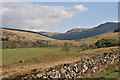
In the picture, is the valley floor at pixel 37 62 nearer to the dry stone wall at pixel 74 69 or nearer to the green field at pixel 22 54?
the green field at pixel 22 54

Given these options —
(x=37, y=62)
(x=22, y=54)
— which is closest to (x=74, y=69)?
(x=37, y=62)

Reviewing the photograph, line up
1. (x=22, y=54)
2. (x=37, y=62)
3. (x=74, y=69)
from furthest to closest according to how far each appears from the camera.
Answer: (x=22, y=54) < (x=37, y=62) < (x=74, y=69)

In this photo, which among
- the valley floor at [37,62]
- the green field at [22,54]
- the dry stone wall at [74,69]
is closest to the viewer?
the dry stone wall at [74,69]

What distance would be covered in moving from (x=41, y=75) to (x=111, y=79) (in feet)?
28.6

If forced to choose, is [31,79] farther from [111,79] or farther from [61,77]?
[111,79]

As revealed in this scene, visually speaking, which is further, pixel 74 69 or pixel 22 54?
pixel 22 54

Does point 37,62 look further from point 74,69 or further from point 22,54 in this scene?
point 22,54

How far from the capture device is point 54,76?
1520cm

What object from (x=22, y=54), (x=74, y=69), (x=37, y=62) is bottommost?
(x=22, y=54)

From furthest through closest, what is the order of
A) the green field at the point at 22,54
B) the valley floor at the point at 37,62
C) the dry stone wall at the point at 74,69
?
the green field at the point at 22,54 < the valley floor at the point at 37,62 < the dry stone wall at the point at 74,69

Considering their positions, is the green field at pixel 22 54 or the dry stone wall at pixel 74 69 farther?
the green field at pixel 22 54

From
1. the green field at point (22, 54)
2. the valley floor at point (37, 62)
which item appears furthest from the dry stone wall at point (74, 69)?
the green field at point (22, 54)

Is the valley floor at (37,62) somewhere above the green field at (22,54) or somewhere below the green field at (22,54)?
above

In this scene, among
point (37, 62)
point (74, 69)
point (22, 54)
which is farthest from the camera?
point (22, 54)
